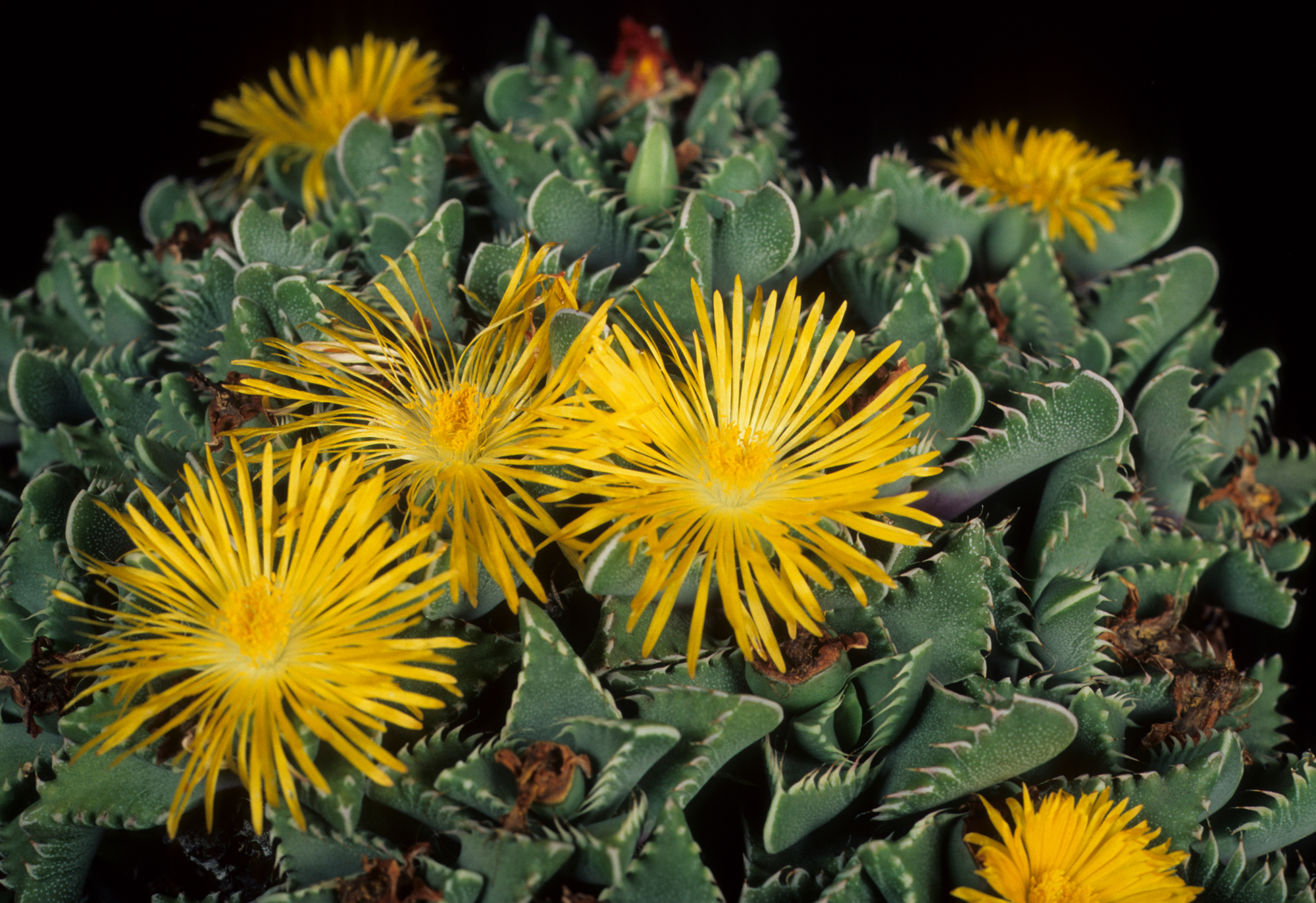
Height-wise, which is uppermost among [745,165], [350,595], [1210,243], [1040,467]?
[1210,243]

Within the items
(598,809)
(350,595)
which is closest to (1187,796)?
(598,809)

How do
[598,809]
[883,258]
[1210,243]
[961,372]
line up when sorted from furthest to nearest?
[1210,243]
[883,258]
[961,372]
[598,809]

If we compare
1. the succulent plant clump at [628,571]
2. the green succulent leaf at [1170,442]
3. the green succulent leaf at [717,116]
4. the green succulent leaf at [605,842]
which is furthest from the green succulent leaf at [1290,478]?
the green succulent leaf at [605,842]

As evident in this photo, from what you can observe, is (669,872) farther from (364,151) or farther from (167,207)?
(167,207)

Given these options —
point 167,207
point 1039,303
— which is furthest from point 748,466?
point 167,207

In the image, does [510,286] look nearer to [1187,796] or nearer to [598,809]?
[598,809]

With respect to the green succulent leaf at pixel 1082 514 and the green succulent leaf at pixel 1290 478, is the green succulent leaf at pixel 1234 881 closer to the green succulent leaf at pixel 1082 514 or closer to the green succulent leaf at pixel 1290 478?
the green succulent leaf at pixel 1082 514

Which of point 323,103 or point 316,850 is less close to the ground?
point 323,103
